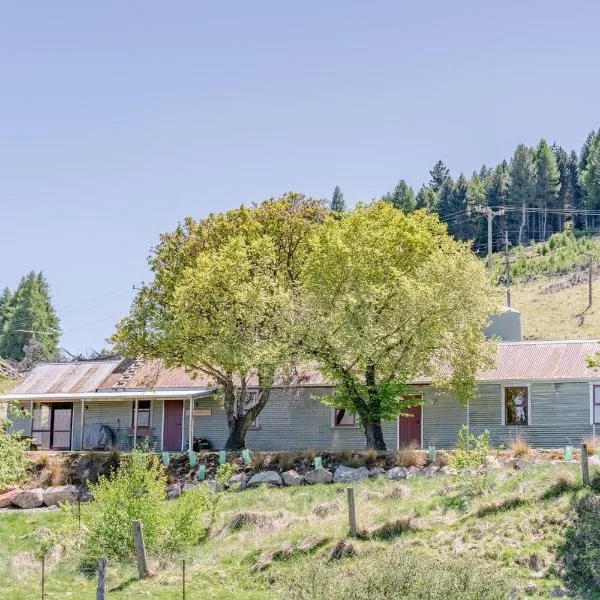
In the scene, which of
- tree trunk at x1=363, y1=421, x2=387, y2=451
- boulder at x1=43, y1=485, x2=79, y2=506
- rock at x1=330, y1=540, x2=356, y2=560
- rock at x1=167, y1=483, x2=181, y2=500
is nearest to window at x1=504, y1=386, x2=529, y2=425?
tree trunk at x1=363, y1=421, x2=387, y2=451

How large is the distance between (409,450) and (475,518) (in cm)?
1062

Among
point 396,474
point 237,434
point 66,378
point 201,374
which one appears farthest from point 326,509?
point 66,378

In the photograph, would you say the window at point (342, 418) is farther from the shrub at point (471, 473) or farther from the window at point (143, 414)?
the shrub at point (471, 473)

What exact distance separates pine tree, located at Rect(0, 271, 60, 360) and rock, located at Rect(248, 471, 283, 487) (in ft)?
216

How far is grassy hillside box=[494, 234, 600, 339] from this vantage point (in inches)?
2874

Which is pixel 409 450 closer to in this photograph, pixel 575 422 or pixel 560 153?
pixel 575 422

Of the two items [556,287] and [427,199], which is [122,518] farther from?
[427,199]

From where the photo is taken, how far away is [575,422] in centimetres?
3784

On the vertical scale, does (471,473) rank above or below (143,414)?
below

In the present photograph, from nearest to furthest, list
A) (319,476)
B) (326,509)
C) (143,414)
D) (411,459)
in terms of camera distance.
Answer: (326,509), (411,459), (319,476), (143,414)

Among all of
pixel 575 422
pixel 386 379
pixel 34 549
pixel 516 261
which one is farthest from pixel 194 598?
pixel 516 261

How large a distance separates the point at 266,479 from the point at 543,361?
1313 centimetres

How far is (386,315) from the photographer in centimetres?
3678

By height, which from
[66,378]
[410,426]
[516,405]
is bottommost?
[410,426]
